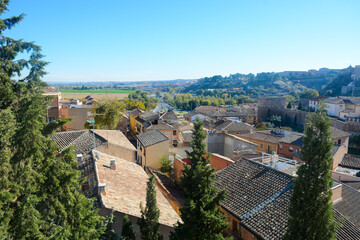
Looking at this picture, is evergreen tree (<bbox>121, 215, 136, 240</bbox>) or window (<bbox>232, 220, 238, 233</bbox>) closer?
evergreen tree (<bbox>121, 215, 136, 240</bbox>)

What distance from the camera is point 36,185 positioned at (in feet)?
20.5

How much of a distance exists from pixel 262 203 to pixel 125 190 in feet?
18.7

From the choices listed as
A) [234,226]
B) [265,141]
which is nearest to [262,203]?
[234,226]

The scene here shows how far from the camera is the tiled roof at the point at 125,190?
955cm

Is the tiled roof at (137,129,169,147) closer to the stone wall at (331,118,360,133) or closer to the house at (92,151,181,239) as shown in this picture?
the house at (92,151,181,239)

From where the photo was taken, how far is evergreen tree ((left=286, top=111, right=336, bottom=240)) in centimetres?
623

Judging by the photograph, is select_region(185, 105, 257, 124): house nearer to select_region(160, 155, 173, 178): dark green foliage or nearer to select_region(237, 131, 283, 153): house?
select_region(237, 131, 283, 153): house

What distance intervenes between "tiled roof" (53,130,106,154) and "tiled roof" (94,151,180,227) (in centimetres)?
128

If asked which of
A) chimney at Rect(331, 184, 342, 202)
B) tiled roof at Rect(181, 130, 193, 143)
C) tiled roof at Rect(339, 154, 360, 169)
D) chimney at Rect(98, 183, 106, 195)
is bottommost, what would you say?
tiled roof at Rect(339, 154, 360, 169)

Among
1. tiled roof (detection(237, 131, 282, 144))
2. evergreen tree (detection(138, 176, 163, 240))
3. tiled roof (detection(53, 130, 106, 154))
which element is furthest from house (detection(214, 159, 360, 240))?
tiled roof (detection(237, 131, 282, 144))

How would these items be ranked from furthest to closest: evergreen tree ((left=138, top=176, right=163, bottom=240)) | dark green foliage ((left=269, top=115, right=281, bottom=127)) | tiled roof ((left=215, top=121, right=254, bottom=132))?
dark green foliage ((left=269, top=115, right=281, bottom=127)), tiled roof ((left=215, top=121, right=254, bottom=132)), evergreen tree ((left=138, top=176, right=163, bottom=240))

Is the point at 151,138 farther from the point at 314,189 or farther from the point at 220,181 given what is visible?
the point at 314,189

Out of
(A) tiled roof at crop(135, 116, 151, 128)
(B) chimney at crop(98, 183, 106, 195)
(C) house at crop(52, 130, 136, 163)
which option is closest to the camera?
(B) chimney at crop(98, 183, 106, 195)

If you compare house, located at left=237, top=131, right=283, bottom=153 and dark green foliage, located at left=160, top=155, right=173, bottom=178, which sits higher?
A: dark green foliage, located at left=160, top=155, right=173, bottom=178
